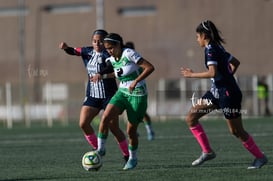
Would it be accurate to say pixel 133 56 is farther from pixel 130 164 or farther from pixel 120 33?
pixel 120 33

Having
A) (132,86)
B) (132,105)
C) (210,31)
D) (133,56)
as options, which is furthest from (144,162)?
(210,31)

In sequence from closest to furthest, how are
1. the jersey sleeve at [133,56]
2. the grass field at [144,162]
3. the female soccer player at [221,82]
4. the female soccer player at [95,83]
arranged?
1. the grass field at [144,162]
2. the female soccer player at [221,82]
3. the jersey sleeve at [133,56]
4. the female soccer player at [95,83]

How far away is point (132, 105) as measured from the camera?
12.9m

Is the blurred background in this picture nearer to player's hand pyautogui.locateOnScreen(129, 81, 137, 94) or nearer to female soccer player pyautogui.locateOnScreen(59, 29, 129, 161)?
female soccer player pyautogui.locateOnScreen(59, 29, 129, 161)

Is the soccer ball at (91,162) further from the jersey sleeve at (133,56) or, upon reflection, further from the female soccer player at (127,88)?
the jersey sleeve at (133,56)

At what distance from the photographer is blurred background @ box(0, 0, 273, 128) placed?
48.2 m

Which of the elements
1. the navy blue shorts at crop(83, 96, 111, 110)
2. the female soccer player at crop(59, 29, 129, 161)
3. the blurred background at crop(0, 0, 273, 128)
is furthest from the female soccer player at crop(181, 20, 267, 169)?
the blurred background at crop(0, 0, 273, 128)

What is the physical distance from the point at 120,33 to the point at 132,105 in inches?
1589

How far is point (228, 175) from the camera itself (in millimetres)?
11555

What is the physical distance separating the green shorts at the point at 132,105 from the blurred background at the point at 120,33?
31713 mm

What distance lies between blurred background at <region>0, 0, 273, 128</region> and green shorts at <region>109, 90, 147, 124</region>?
31.7m

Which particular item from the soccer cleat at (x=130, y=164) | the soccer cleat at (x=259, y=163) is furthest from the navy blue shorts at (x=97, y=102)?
the soccer cleat at (x=259, y=163)

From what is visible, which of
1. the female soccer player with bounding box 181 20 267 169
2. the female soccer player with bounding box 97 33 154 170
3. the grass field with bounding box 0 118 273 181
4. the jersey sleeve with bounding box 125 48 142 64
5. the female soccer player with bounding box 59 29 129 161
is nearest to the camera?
the grass field with bounding box 0 118 273 181

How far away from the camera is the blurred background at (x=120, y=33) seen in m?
48.2
